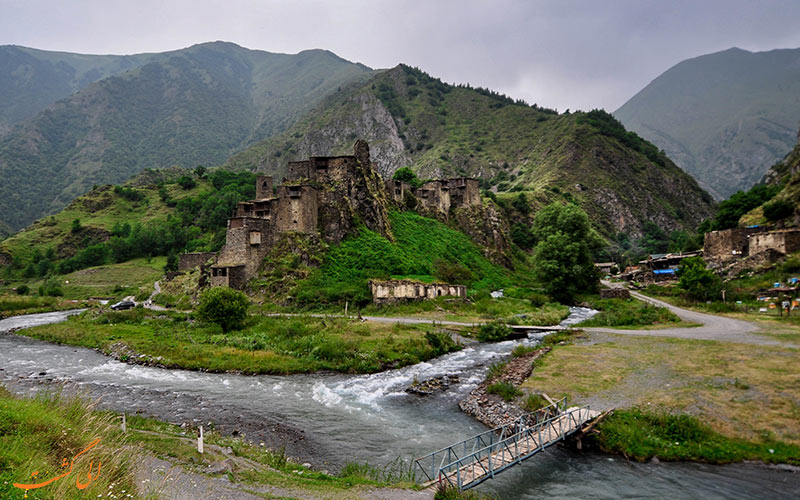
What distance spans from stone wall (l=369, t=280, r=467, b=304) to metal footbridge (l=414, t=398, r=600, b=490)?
28.4 m

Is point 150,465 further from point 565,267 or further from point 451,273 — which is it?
point 565,267

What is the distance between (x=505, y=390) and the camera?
61.8ft

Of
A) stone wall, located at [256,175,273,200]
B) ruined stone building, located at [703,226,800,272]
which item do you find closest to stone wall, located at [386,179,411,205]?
stone wall, located at [256,175,273,200]

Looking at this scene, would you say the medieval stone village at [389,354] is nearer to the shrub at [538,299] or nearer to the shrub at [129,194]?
the shrub at [538,299]

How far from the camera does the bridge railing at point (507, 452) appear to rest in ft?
35.1

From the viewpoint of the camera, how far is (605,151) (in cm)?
12938

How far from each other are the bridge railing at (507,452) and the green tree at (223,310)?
26.8 meters

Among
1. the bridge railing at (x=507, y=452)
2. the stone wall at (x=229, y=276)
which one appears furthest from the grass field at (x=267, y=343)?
the bridge railing at (x=507, y=452)

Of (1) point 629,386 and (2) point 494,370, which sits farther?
(2) point 494,370

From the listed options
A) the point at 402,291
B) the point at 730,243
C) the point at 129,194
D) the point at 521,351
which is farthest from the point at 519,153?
the point at 521,351

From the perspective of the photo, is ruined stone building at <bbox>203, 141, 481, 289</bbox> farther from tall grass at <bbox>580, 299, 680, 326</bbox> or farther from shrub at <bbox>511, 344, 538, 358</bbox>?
shrub at <bbox>511, 344, 538, 358</bbox>

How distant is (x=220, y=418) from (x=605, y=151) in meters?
139

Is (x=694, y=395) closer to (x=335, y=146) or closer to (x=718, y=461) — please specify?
(x=718, y=461)

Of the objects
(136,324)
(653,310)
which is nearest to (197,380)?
(136,324)
